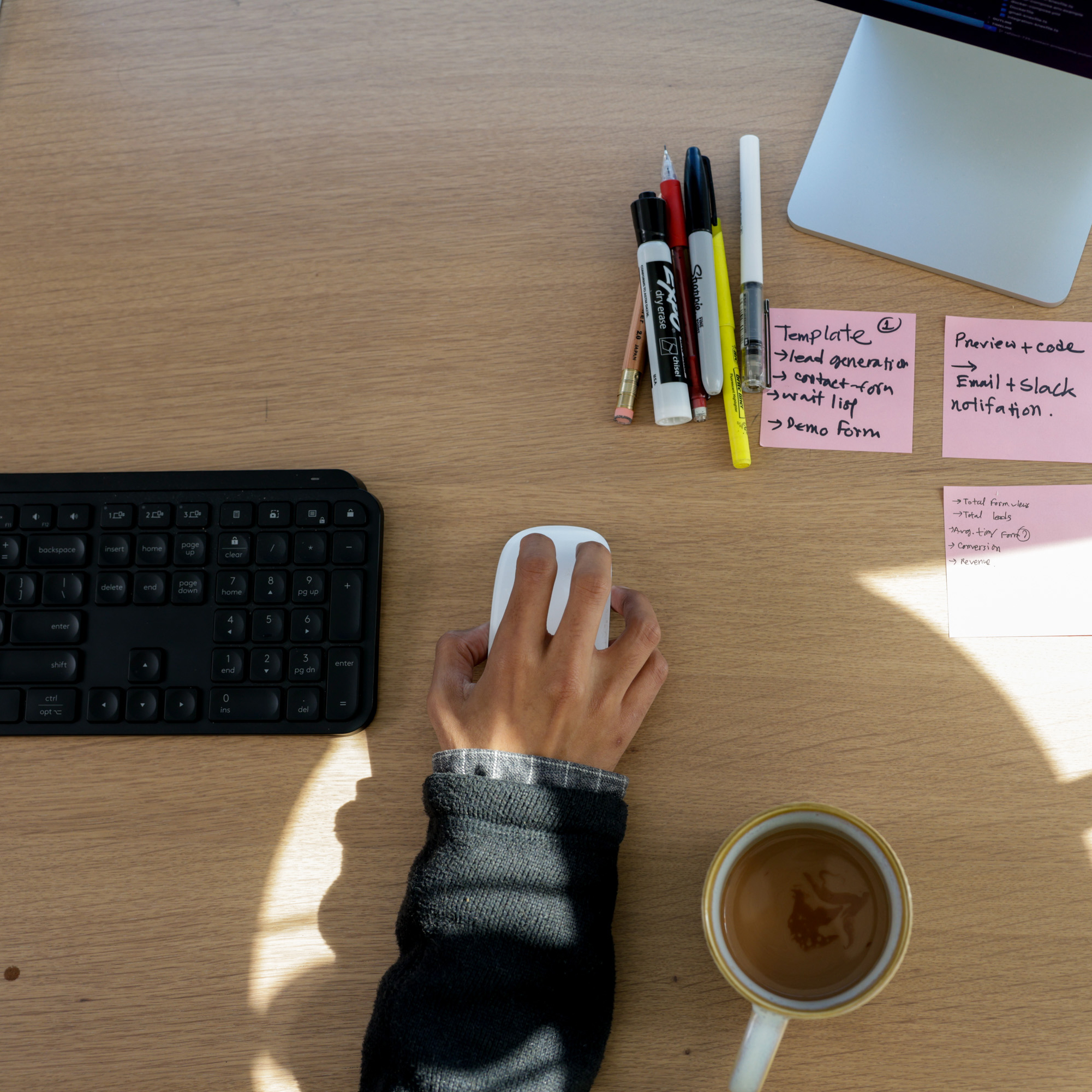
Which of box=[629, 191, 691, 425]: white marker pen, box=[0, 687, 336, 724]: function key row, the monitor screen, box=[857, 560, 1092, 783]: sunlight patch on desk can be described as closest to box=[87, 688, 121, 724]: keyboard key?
box=[0, 687, 336, 724]: function key row

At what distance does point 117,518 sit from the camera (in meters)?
0.59

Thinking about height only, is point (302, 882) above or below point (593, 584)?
below

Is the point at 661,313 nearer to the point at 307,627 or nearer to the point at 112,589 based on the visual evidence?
the point at 307,627

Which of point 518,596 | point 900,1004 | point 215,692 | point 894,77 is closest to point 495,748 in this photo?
point 518,596

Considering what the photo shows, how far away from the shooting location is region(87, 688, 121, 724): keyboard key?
559mm

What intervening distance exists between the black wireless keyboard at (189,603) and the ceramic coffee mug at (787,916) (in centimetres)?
27

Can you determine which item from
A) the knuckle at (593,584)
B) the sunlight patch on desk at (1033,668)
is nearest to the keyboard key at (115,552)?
the knuckle at (593,584)

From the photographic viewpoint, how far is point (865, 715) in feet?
1.82

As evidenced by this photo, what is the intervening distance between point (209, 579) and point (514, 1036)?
14.9 inches

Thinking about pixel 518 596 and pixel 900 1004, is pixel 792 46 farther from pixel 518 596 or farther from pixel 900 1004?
pixel 900 1004

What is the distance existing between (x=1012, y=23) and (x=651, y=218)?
0.87ft

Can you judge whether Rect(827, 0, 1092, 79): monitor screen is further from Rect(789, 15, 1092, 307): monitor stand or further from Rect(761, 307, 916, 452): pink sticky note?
Rect(761, 307, 916, 452): pink sticky note

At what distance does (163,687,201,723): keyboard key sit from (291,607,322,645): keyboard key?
0.09m

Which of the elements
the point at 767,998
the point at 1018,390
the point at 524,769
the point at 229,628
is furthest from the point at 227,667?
the point at 1018,390
